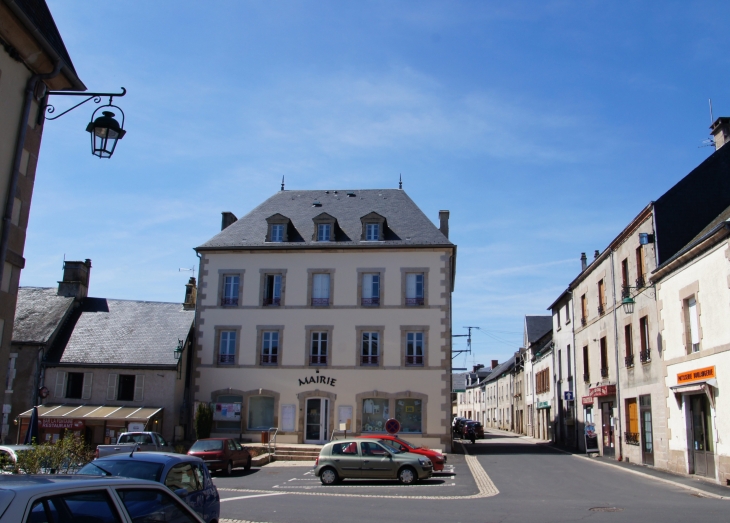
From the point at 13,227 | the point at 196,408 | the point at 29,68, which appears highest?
the point at 29,68

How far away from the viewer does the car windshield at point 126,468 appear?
9.30 metres

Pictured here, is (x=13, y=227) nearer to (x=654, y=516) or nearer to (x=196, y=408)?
(x=654, y=516)

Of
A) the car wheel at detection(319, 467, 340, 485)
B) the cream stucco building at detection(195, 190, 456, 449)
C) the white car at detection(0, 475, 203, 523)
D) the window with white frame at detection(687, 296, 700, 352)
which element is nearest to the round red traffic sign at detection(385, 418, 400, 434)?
the cream stucco building at detection(195, 190, 456, 449)

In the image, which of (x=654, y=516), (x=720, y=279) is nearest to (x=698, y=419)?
(x=720, y=279)

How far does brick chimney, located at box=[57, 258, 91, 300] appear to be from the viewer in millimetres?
33562

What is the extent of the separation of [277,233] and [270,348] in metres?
5.63

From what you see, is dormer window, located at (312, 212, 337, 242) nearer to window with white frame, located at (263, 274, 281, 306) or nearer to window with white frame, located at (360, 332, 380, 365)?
window with white frame, located at (263, 274, 281, 306)

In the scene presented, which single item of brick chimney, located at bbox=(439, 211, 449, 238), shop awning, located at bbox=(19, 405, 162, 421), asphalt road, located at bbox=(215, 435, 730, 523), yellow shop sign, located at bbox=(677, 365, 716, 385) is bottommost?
asphalt road, located at bbox=(215, 435, 730, 523)

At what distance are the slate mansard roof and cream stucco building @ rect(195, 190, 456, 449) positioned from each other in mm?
118

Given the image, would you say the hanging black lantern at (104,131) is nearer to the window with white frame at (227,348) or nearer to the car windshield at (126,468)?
the car windshield at (126,468)

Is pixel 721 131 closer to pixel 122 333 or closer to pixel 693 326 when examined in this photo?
pixel 693 326

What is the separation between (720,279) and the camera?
1741cm

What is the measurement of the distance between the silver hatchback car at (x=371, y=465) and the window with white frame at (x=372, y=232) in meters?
14.1

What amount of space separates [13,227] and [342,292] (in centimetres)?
2206
